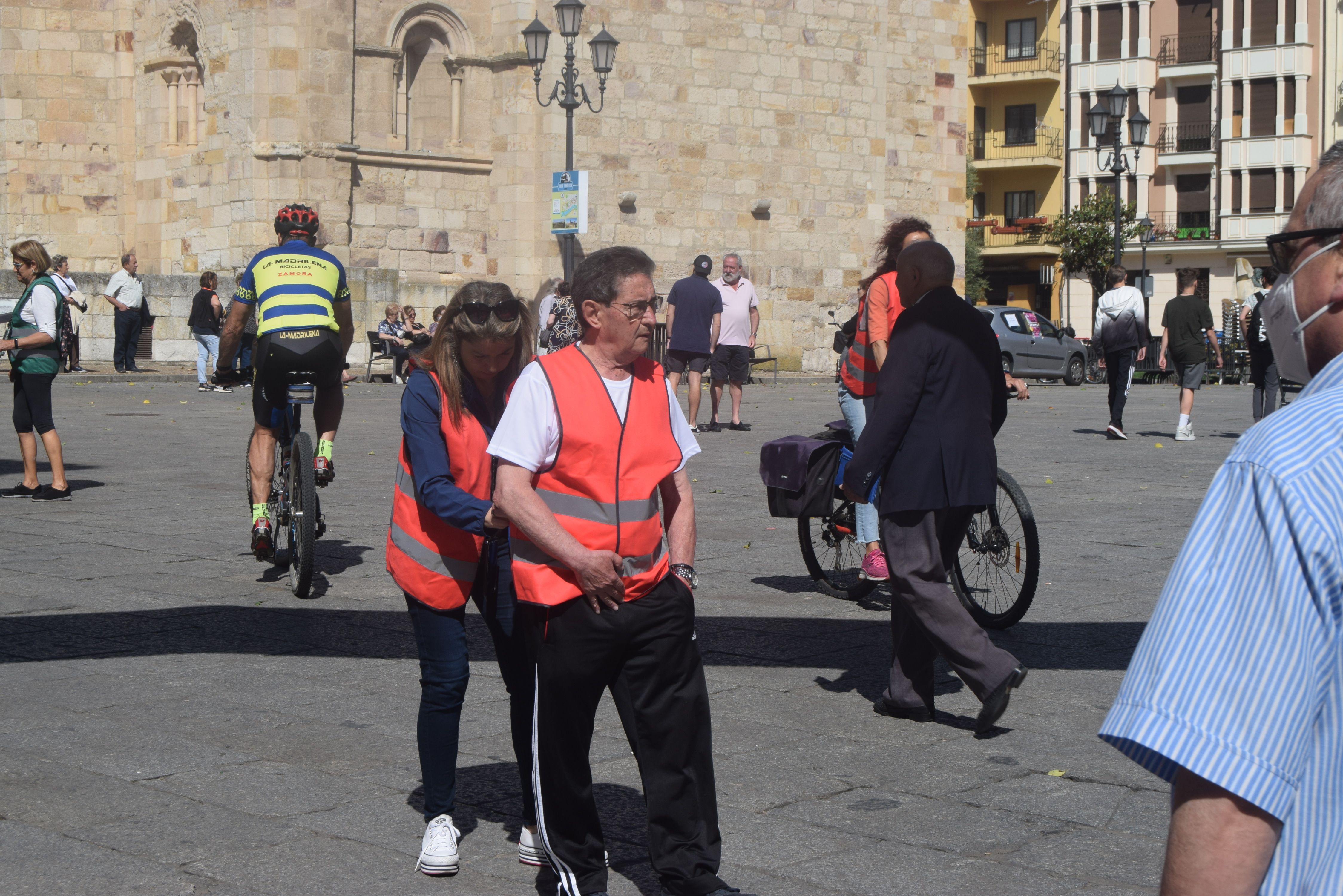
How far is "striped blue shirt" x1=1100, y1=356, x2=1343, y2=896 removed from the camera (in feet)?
4.63

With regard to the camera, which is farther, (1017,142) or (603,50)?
(1017,142)

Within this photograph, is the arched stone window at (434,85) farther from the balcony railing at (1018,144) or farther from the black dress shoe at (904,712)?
the balcony railing at (1018,144)

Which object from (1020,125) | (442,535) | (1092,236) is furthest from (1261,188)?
(442,535)

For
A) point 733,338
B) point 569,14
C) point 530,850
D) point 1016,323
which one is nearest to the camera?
point 530,850

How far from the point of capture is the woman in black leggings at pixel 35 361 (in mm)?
11094

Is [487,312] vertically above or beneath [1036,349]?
beneath

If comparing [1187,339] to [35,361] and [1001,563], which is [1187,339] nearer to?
[1001,563]

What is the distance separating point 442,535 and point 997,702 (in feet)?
6.80

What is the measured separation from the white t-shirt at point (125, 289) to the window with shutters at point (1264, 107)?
51024 mm

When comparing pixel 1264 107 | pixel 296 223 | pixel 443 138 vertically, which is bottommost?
pixel 296 223

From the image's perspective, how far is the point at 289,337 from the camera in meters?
8.06

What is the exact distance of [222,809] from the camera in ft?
14.9

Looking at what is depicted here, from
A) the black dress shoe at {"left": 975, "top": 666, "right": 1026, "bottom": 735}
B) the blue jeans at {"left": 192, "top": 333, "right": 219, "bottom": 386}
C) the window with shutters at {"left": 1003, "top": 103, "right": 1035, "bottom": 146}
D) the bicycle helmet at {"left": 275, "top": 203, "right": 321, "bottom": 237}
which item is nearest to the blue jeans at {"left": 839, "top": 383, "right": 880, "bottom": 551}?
the black dress shoe at {"left": 975, "top": 666, "right": 1026, "bottom": 735}

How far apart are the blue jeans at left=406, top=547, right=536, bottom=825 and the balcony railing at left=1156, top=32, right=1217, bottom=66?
223 feet
